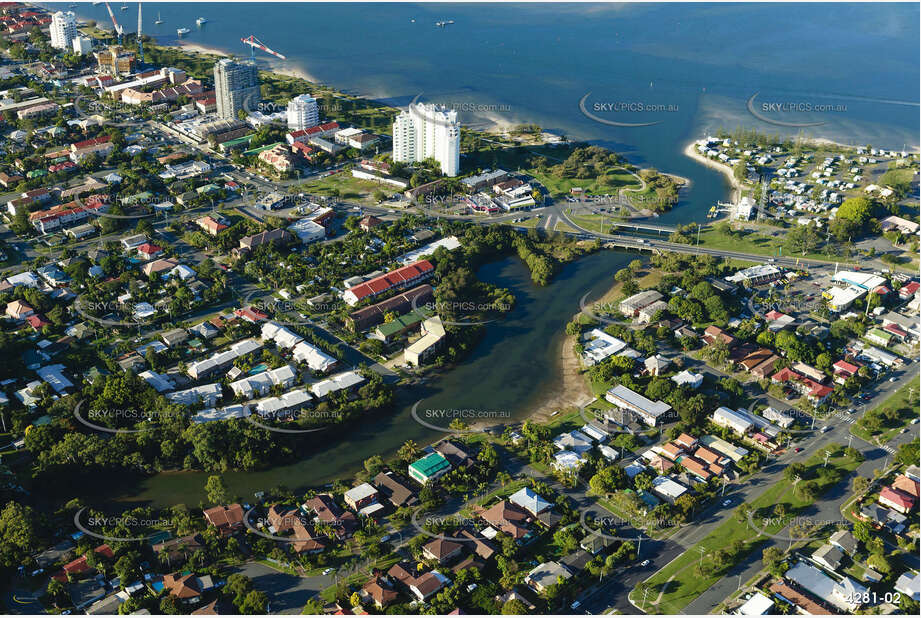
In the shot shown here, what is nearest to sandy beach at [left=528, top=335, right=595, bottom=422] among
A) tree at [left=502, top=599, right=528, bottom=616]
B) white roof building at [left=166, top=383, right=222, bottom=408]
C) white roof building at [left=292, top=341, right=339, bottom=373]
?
white roof building at [left=292, top=341, right=339, bottom=373]

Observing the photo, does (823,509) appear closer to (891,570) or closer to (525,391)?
(891,570)

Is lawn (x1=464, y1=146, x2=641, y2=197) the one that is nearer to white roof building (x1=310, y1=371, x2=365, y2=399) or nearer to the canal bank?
the canal bank

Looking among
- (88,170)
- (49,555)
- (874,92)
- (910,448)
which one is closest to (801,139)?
(874,92)

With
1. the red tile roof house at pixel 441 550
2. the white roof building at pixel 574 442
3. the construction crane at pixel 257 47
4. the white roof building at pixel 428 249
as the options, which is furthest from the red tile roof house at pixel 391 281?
the construction crane at pixel 257 47

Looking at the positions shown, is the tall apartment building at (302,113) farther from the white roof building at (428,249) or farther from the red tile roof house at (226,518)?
the red tile roof house at (226,518)

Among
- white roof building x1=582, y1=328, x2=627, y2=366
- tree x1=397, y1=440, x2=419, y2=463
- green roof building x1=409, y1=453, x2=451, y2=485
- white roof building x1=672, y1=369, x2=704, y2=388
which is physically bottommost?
tree x1=397, y1=440, x2=419, y2=463

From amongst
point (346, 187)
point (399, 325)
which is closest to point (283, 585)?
point (399, 325)
